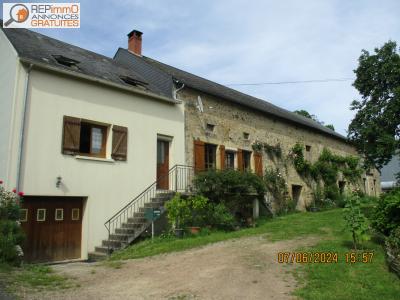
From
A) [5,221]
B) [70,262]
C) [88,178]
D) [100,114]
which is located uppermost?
[100,114]

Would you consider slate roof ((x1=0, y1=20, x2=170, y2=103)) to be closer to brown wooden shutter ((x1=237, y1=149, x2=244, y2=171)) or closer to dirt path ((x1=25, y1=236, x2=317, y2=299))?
brown wooden shutter ((x1=237, y1=149, x2=244, y2=171))

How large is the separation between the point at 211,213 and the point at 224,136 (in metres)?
4.38

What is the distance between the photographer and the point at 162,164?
44.8 ft

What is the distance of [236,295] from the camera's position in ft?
18.6

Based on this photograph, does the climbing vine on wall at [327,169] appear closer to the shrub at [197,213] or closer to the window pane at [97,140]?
the shrub at [197,213]

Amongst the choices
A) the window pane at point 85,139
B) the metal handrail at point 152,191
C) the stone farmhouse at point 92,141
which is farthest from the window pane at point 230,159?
the window pane at point 85,139

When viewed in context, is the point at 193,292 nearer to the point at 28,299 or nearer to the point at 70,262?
the point at 28,299

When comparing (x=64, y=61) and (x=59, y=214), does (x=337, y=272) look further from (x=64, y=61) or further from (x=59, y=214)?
(x=64, y=61)

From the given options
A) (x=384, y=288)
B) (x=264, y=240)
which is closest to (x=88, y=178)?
(x=264, y=240)

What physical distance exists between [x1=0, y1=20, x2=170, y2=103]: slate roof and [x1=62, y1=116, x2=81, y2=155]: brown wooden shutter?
4.75 feet

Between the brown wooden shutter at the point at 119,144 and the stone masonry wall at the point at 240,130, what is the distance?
8.97ft

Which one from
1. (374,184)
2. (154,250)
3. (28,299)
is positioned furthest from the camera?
(374,184)

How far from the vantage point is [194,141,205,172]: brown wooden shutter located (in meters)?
14.3
